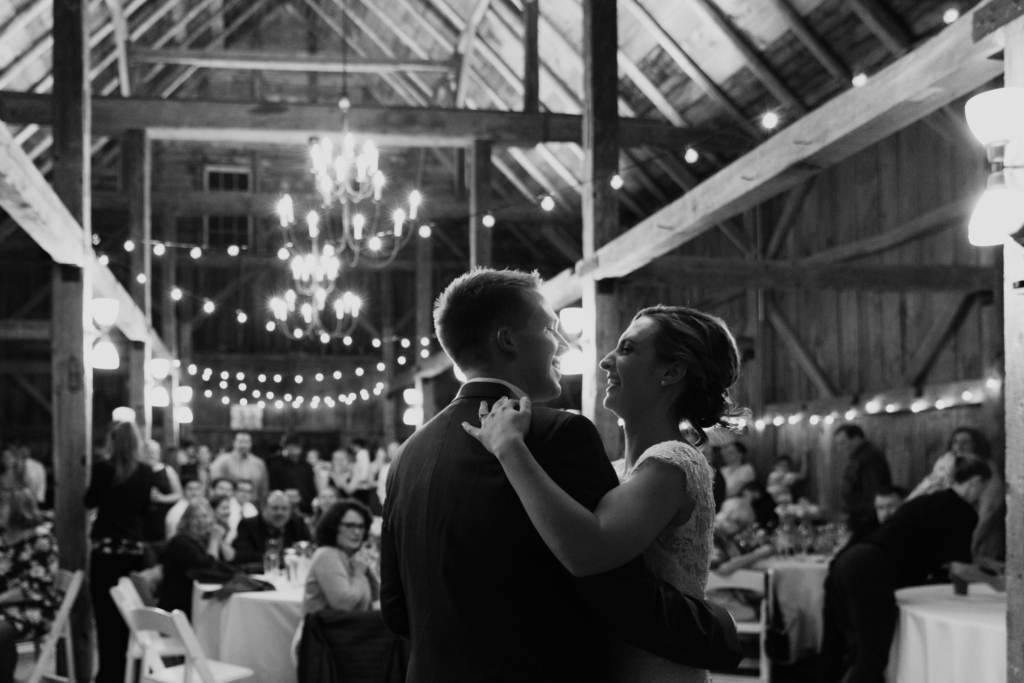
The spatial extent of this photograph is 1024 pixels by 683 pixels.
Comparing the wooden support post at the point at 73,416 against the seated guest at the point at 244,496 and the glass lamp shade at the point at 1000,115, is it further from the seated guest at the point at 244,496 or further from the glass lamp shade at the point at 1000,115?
the glass lamp shade at the point at 1000,115

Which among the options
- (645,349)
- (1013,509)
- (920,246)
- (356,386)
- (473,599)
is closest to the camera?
(473,599)

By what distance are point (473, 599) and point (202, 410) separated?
1979 cm

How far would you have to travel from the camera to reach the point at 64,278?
7293 mm

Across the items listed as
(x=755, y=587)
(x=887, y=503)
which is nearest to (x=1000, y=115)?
(x=887, y=503)

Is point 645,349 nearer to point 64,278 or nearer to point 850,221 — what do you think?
point 64,278

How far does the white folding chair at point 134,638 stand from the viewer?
209 inches

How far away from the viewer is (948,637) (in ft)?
14.9

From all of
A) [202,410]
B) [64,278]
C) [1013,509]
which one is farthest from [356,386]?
[1013,509]

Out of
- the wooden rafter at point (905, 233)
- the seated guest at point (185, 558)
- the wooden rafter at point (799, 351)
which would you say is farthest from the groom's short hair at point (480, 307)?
the wooden rafter at point (799, 351)

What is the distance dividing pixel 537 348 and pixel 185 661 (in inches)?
148

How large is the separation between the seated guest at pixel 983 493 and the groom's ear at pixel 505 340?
3868mm

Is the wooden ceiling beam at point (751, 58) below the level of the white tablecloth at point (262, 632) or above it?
above

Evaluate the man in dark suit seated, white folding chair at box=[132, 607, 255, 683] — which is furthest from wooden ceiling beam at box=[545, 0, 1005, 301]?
white folding chair at box=[132, 607, 255, 683]

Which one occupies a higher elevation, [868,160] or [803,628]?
[868,160]
